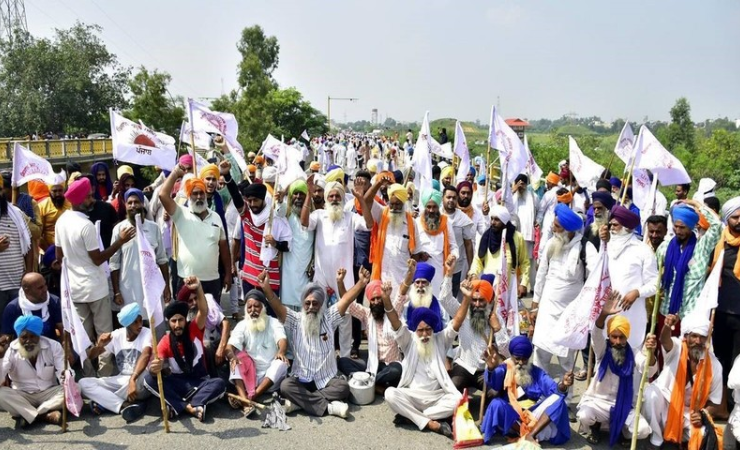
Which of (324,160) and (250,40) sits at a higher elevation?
(250,40)


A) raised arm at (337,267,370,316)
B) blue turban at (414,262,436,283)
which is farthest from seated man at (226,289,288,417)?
blue turban at (414,262,436,283)

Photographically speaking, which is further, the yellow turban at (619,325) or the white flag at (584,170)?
the white flag at (584,170)

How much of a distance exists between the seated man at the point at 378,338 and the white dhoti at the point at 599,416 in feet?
5.46

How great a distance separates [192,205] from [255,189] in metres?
0.67

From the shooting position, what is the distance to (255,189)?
245 inches

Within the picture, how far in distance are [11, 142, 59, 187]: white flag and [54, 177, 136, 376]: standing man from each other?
1422mm

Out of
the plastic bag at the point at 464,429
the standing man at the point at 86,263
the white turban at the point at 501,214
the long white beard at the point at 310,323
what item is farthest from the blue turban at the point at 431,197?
the standing man at the point at 86,263

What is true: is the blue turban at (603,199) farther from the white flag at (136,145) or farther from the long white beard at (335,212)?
the white flag at (136,145)

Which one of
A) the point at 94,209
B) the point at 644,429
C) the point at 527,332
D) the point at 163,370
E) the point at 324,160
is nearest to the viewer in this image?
the point at 644,429

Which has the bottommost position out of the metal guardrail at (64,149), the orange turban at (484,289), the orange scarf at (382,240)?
the orange turban at (484,289)

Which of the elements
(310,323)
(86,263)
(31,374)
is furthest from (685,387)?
(31,374)

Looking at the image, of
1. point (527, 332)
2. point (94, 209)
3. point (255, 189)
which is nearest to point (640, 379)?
point (527, 332)

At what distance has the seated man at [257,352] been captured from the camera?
17.9ft

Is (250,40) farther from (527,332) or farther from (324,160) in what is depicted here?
(527,332)
